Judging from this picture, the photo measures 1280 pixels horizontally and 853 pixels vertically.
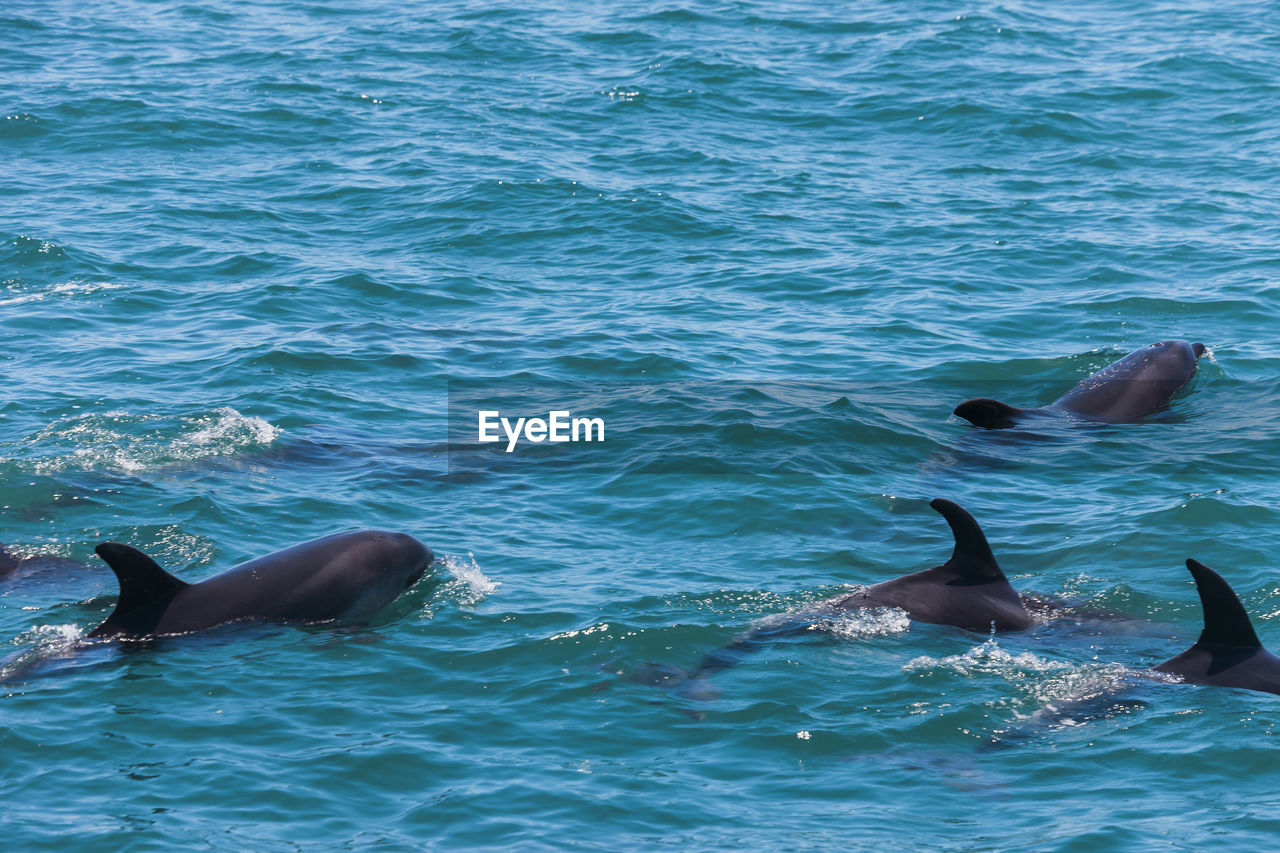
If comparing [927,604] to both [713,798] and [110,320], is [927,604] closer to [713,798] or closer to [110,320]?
[713,798]

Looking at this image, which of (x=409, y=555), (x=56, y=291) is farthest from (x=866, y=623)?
(x=56, y=291)

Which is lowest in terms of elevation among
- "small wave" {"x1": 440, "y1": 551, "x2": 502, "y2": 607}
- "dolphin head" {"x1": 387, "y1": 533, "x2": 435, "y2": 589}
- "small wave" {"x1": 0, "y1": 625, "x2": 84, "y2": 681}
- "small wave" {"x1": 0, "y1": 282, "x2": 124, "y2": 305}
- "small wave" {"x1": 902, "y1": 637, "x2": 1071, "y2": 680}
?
"small wave" {"x1": 902, "y1": 637, "x2": 1071, "y2": 680}

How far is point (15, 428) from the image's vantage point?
18.8 meters

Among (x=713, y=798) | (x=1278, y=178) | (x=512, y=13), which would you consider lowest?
(x=713, y=798)

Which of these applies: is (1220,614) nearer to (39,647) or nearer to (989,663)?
(989,663)

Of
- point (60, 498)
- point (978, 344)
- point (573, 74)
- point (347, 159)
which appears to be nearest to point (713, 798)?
point (60, 498)

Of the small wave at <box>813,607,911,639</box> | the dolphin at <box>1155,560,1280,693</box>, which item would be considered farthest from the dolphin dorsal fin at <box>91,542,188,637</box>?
the dolphin at <box>1155,560,1280,693</box>

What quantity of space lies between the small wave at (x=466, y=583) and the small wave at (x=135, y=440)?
4.57 meters

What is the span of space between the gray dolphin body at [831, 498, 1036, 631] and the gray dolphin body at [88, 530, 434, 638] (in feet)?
13.9

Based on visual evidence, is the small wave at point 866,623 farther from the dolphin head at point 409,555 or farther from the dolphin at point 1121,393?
the dolphin at point 1121,393

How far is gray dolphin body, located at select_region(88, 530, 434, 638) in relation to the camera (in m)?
13.2

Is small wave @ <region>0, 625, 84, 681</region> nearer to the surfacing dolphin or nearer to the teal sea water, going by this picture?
the teal sea water

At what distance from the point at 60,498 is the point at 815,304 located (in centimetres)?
1253

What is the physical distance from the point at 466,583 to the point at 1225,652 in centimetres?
691
